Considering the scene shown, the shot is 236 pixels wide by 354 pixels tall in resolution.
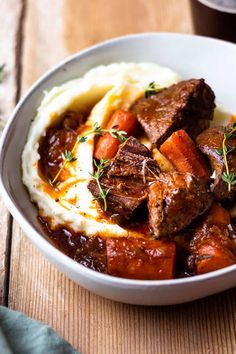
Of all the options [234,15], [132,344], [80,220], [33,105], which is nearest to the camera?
[132,344]

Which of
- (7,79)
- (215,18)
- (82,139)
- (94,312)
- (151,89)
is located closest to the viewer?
(94,312)

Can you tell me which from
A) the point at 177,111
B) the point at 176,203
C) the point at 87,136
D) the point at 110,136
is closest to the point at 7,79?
the point at 87,136

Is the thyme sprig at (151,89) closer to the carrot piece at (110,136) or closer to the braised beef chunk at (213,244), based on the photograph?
the carrot piece at (110,136)

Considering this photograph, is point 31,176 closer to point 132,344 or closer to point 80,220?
point 80,220

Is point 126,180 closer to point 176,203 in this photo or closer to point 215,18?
point 176,203

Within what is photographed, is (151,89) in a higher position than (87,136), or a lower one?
higher

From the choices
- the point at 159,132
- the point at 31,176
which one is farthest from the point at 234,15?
the point at 31,176

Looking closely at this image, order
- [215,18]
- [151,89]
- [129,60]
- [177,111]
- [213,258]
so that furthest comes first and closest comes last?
[215,18] → [129,60] → [151,89] → [177,111] → [213,258]
